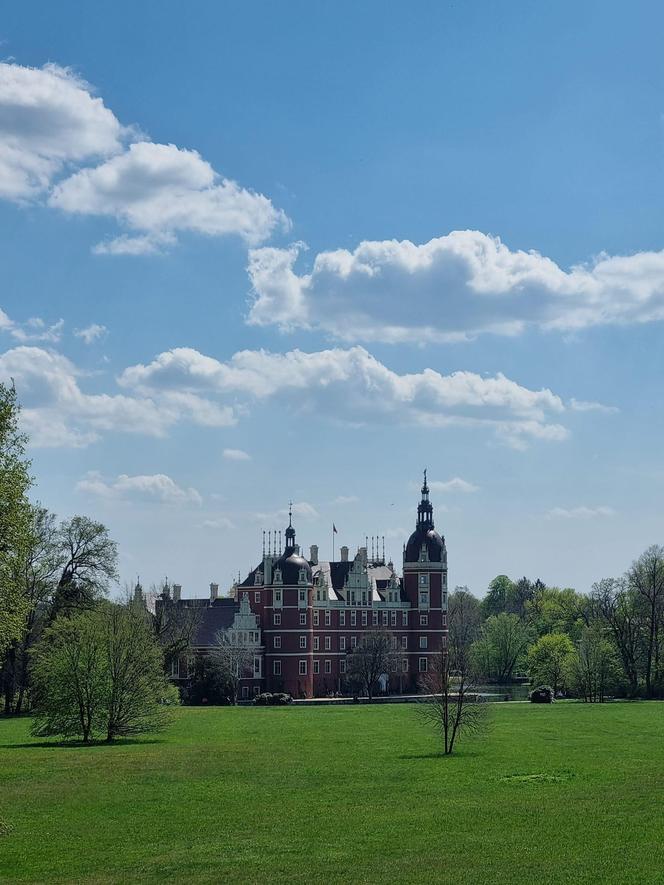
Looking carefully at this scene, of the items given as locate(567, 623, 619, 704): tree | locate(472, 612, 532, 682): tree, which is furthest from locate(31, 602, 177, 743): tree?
locate(472, 612, 532, 682): tree

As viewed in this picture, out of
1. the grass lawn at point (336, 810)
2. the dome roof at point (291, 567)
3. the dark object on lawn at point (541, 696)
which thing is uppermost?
the dome roof at point (291, 567)

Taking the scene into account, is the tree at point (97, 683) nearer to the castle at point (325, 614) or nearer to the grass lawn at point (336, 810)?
the grass lawn at point (336, 810)

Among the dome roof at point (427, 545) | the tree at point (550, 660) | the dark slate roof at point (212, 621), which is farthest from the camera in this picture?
the dome roof at point (427, 545)

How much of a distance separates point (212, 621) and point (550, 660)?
3234 centimetres

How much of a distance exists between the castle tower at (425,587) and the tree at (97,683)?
60.3m

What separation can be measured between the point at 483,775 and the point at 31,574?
141 ft

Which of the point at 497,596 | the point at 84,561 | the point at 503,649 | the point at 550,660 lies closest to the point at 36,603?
the point at 84,561

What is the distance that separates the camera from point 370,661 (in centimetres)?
10450

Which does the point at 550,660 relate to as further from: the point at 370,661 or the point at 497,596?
the point at 497,596

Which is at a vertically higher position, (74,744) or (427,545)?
(427,545)

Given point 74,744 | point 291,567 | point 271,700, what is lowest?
point 271,700

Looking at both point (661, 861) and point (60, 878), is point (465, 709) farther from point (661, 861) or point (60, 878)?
point (60, 878)

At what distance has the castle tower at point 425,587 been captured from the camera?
113125mm

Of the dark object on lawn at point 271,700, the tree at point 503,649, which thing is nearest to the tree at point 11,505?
the dark object on lawn at point 271,700
